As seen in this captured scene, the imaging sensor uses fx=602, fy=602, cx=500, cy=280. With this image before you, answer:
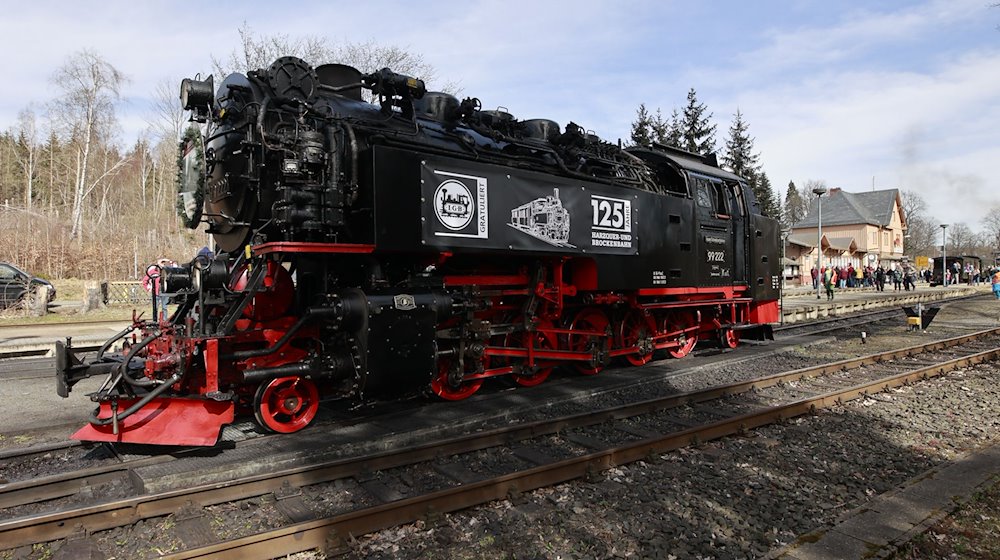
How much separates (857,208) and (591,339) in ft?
215

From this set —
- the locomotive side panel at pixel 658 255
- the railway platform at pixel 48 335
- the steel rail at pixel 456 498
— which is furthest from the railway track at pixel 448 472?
the railway platform at pixel 48 335

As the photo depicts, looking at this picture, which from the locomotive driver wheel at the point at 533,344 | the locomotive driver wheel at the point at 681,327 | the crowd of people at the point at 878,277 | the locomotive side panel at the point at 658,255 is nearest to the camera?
the locomotive driver wheel at the point at 533,344

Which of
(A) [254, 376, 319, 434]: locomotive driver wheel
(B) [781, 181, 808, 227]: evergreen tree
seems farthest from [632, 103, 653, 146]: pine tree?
(B) [781, 181, 808, 227]: evergreen tree

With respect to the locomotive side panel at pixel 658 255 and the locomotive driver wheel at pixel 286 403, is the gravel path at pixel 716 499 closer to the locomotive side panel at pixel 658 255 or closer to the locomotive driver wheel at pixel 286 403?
the locomotive driver wheel at pixel 286 403

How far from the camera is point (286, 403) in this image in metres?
5.67

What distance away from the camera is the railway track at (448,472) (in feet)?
11.5

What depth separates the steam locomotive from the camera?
535 centimetres

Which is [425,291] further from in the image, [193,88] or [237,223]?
[193,88]

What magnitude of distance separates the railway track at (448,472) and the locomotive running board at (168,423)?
66 centimetres

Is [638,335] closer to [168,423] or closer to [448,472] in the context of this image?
[448,472]

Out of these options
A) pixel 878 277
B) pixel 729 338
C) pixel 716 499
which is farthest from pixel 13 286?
pixel 878 277

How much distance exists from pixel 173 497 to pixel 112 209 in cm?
5090

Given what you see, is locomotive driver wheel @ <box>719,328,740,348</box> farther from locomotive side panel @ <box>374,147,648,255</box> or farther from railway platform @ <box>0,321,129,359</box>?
railway platform @ <box>0,321,129,359</box>

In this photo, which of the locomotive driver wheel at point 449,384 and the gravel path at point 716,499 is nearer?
the gravel path at point 716,499
